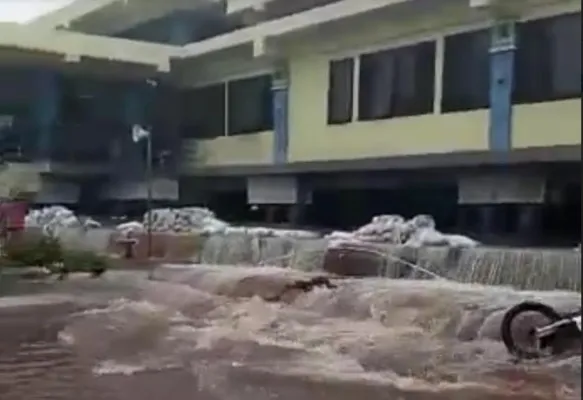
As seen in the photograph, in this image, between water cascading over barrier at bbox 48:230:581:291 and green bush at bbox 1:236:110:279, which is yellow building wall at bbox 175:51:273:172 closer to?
water cascading over barrier at bbox 48:230:581:291

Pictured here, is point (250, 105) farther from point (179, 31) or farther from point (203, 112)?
point (179, 31)

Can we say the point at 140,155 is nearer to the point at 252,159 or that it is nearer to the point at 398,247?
the point at 252,159

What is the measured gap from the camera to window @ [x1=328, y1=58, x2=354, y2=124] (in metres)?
4.70

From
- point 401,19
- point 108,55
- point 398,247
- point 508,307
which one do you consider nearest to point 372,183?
point 398,247

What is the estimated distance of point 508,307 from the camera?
324cm

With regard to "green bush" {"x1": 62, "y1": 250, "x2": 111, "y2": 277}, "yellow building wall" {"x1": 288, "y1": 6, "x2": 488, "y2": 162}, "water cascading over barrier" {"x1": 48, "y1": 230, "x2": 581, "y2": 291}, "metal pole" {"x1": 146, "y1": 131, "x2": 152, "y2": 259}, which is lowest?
"green bush" {"x1": 62, "y1": 250, "x2": 111, "y2": 277}

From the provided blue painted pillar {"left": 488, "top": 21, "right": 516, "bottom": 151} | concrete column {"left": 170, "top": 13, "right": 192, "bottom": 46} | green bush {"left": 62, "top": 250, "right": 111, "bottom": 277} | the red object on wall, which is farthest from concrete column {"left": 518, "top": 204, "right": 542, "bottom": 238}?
the red object on wall

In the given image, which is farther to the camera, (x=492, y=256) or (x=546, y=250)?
(x=492, y=256)

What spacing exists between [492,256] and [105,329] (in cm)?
143

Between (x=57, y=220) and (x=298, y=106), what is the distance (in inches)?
53.1

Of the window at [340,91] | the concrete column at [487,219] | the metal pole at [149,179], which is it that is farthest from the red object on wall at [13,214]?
the concrete column at [487,219]

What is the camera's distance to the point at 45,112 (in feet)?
13.9

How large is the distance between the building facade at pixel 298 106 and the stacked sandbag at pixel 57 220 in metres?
0.08

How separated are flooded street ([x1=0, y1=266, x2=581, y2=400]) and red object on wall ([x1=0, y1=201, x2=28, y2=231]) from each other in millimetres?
360
